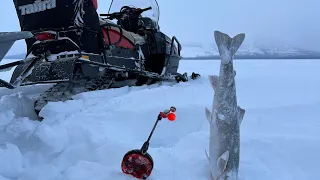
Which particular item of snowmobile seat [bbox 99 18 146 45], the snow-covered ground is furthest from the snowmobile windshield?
the snow-covered ground

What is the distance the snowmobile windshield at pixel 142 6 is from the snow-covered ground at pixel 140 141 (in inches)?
141

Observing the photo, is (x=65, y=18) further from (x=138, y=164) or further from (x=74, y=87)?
(x=138, y=164)

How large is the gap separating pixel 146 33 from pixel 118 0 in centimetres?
131

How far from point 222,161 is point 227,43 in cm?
80

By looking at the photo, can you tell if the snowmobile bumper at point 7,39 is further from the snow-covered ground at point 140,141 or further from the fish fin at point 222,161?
the fish fin at point 222,161

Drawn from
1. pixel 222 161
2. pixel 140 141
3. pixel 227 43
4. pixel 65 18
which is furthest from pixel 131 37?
pixel 222 161

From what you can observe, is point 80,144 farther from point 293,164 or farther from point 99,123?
point 293,164

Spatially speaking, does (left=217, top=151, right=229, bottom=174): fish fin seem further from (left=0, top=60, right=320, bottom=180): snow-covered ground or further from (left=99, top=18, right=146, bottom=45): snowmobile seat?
(left=99, top=18, right=146, bottom=45): snowmobile seat

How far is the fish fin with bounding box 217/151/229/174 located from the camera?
5.29 feet

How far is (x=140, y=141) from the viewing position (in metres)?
2.40

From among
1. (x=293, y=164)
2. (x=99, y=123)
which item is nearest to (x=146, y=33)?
(x=99, y=123)

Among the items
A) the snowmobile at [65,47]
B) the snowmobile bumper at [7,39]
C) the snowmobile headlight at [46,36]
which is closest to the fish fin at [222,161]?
the snowmobile bumper at [7,39]

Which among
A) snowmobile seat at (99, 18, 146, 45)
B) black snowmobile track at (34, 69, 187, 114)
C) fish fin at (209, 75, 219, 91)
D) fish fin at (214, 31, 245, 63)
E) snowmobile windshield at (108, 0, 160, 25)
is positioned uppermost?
snowmobile windshield at (108, 0, 160, 25)

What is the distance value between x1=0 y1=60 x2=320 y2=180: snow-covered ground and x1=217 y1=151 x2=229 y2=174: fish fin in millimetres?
212
